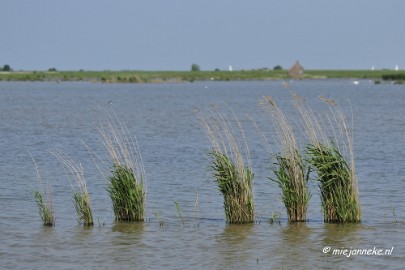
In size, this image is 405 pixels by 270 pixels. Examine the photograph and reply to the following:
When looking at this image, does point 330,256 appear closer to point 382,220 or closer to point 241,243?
point 241,243

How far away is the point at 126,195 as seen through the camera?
1712cm

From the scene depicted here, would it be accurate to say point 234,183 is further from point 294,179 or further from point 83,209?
point 83,209

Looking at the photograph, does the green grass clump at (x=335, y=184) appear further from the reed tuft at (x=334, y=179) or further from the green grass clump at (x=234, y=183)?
the green grass clump at (x=234, y=183)

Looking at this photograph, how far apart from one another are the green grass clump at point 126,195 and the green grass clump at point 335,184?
3104mm

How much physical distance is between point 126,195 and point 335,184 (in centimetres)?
369

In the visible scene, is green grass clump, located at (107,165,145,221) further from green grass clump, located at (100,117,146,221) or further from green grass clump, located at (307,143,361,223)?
A: green grass clump, located at (307,143,361,223)

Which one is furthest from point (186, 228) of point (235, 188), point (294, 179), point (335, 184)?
point (335, 184)

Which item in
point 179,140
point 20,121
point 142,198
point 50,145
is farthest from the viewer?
point 20,121

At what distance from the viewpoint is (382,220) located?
17828mm

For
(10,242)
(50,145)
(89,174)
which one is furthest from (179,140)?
(10,242)

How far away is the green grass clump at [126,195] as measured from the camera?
16969 millimetres

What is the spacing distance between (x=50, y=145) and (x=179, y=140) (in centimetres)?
529

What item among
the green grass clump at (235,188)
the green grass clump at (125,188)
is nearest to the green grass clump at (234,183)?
the green grass clump at (235,188)

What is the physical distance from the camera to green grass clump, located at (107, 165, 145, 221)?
17.0 metres
